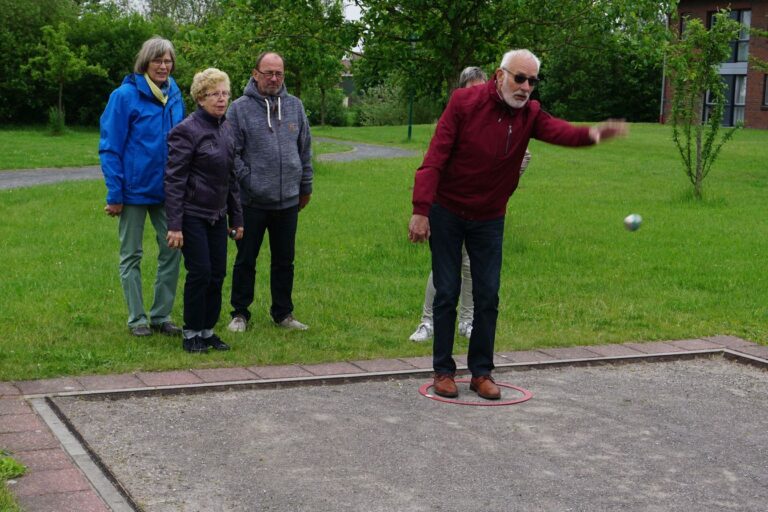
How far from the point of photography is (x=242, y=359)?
7012 millimetres

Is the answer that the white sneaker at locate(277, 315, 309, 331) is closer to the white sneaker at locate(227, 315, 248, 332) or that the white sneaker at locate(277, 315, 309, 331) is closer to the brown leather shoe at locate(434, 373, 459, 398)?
the white sneaker at locate(227, 315, 248, 332)

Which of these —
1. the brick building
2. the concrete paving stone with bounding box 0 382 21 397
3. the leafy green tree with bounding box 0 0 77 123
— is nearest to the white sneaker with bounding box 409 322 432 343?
the concrete paving stone with bounding box 0 382 21 397

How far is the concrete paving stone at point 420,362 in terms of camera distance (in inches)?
275

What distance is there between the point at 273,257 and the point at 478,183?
7.48ft

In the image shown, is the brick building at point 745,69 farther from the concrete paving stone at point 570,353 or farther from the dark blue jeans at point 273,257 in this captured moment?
the dark blue jeans at point 273,257

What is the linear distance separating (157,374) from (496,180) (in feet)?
7.51

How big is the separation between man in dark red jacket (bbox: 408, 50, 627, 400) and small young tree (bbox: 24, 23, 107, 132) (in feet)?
103

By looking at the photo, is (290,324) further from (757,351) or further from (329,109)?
(329,109)

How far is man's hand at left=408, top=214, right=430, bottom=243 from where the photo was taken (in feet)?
19.7

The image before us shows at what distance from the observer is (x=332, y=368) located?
6832 millimetres

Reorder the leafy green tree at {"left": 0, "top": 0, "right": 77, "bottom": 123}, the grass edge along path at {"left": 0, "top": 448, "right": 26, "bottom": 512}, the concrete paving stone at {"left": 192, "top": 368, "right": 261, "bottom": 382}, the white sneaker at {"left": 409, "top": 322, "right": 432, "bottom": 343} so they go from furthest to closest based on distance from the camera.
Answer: the leafy green tree at {"left": 0, "top": 0, "right": 77, "bottom": 123}, the white sneaker at {"left": 409, "top": 322, "right": 432, "bottom": 343}, the concrete paving stone at {"left": 192, "top": 368, "right": 261, "bottom": 382}, the grass edge along path at {"left": 0, "top": 448, "right": 26, "bottom": 512}

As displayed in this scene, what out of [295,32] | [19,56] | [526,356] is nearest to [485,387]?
[526,356]

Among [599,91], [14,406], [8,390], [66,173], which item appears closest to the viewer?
[14,406]

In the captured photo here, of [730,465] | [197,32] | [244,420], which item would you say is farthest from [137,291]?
[197,32]
